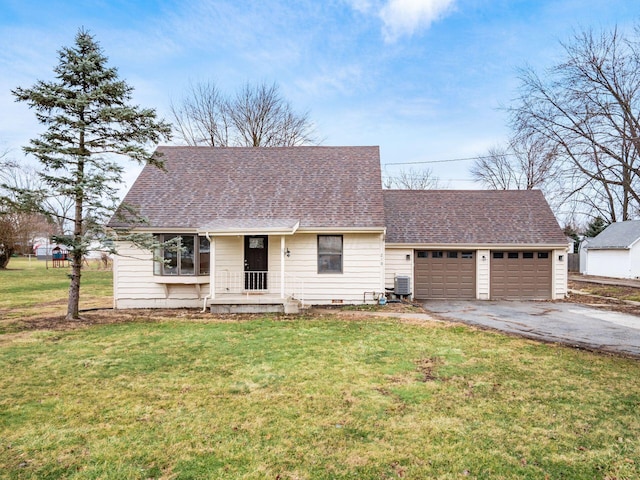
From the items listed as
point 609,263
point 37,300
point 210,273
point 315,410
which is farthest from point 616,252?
point 37,300

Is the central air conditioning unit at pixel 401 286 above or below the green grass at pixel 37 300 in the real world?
above

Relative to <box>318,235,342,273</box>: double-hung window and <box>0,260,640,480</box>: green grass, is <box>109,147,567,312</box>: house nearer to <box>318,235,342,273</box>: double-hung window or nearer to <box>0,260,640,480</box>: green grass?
<box>318,235,342,273</box>: double-hung window

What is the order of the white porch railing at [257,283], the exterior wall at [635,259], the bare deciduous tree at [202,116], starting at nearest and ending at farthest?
the white porch railing at [257,283] < the exterior wall at [635,259] < the bare deciduous tree at [202,116]

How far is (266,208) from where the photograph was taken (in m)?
12.5

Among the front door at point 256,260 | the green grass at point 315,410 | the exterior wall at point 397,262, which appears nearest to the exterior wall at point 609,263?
the exterior wall at point 397,262

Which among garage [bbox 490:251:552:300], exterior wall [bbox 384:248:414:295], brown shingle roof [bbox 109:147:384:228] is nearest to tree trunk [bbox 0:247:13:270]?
brown shingle roof [bbox 109:147:384:228]

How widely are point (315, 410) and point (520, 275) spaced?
1265 cm

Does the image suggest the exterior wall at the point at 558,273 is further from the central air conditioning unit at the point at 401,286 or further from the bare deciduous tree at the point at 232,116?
the bare deciduous tree at the point at 232,116

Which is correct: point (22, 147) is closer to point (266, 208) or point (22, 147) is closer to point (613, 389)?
point (266, 208)

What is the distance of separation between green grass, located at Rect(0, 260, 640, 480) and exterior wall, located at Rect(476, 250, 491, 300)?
275 inches

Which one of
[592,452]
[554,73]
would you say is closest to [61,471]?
[592,452]

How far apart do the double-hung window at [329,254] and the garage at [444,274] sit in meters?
3.82

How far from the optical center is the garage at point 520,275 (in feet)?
46.2

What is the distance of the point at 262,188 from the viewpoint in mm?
13305
